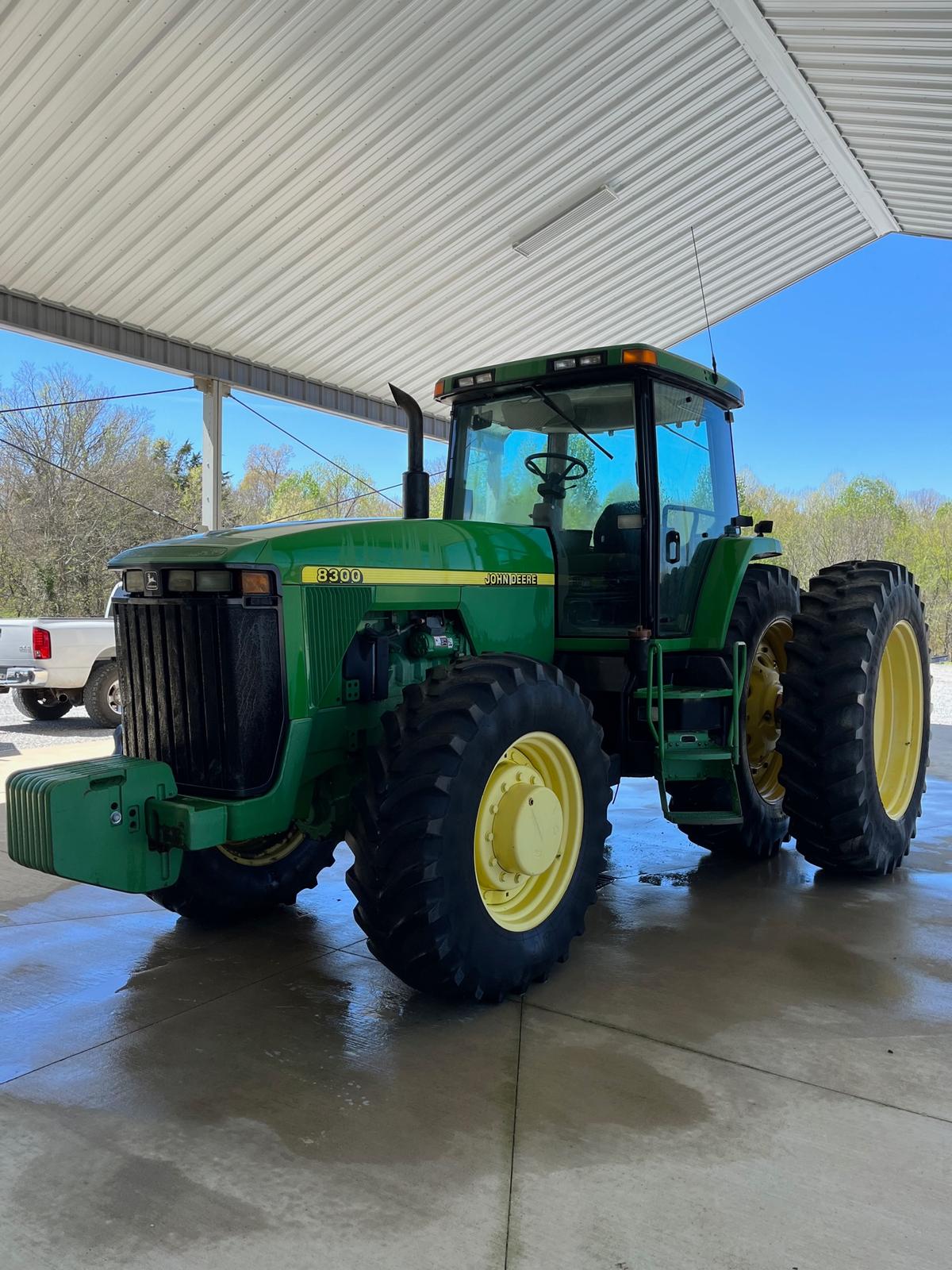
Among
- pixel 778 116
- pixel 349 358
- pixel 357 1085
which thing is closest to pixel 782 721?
pixel 357 1085

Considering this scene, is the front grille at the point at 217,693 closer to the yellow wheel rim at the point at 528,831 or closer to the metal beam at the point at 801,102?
the yellow wheel rim at the point at 528,831

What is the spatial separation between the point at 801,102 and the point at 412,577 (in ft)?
24.0

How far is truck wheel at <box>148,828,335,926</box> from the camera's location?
4.27 m

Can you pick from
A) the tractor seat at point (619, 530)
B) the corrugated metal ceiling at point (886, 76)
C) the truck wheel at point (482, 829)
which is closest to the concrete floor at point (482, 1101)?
the truck wheel at point (482, 829)

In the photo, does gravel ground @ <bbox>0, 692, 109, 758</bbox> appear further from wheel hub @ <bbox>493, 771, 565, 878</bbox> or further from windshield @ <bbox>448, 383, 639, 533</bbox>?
wheel hub @ <bbox>493, 771, 565, 878</bbox>

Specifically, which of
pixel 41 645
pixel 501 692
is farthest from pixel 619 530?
pixel 41 645

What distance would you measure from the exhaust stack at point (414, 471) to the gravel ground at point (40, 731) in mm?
5881

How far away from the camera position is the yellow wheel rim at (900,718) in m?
5.68

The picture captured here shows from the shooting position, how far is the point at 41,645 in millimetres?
10734

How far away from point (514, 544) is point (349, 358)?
299 inches

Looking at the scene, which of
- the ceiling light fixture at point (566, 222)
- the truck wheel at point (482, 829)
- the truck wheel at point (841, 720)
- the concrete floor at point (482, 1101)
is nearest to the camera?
the concrete floor at point (482, 1101)

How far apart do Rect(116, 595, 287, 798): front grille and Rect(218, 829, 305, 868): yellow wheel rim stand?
880 millimetres

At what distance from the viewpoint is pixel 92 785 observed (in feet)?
10.4

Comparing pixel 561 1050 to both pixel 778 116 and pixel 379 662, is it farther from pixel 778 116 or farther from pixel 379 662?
pixel 778 116
